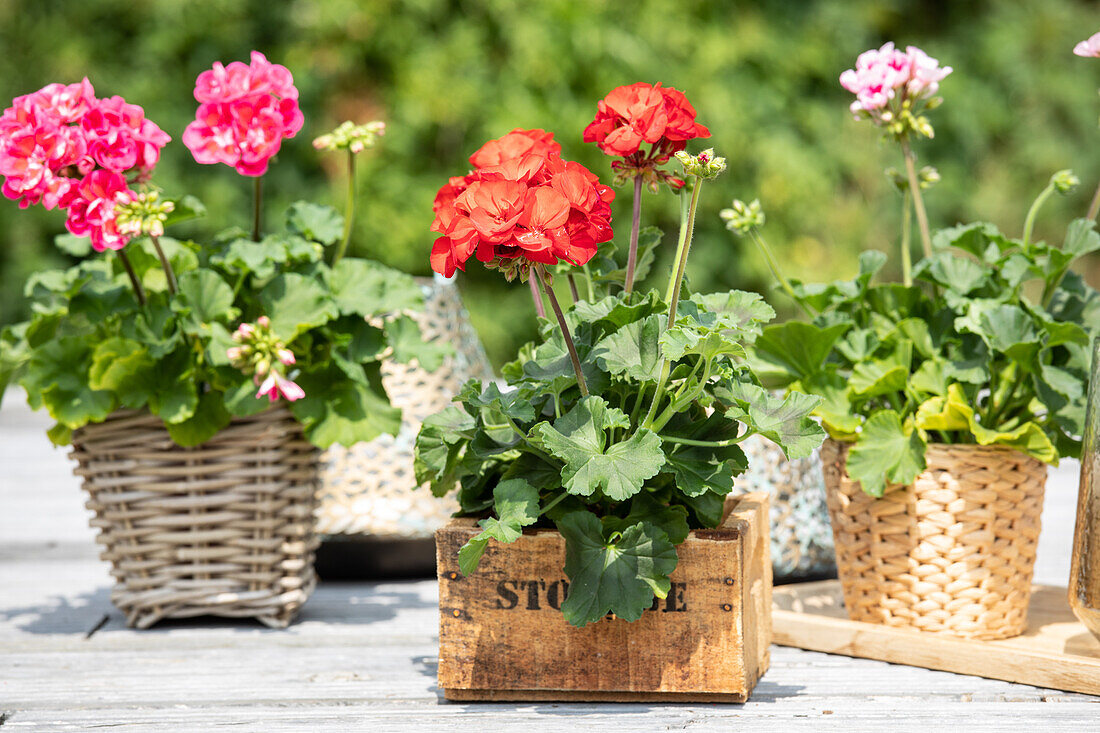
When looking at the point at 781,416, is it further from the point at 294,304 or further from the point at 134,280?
the point at 134,280

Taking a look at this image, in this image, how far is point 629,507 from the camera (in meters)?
0.79

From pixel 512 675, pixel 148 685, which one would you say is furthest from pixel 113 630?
pixel 512 675

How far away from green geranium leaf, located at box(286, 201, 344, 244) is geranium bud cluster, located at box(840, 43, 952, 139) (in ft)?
1.65

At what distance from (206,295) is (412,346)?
0.20m

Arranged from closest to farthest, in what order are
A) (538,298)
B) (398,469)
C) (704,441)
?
(704,441)
(538,298)
(398,469)

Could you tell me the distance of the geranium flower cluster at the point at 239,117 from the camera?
958 mm

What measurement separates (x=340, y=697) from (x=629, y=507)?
0.27m

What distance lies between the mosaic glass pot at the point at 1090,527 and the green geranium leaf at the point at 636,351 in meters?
0.33

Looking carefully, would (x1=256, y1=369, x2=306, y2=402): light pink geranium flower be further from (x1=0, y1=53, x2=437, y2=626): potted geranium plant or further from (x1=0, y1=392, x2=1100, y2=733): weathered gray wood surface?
(x1=0, y1=392, x2=1100, y2=733): weathered gray wood surface

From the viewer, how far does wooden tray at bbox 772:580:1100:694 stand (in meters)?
0.82

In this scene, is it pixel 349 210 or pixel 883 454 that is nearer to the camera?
pixel 883 454

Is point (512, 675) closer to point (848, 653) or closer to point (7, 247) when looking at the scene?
point (848, 653)

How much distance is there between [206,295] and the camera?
974 mm

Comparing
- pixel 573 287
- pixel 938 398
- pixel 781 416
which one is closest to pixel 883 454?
pixel 938 398
